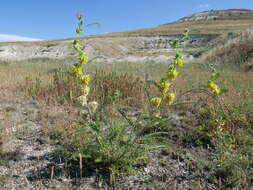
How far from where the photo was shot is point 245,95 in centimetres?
455

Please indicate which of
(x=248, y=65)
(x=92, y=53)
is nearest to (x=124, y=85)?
(x=248, y=65)

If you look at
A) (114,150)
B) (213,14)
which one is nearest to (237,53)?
(114,150)

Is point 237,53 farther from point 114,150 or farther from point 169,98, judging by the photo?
point 114,150

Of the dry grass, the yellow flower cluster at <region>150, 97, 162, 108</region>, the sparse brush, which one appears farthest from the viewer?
the dry grass

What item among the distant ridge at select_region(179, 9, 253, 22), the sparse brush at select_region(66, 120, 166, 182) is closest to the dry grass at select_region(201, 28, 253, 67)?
the sparse brush at select_region(66, 120, 166, 182)

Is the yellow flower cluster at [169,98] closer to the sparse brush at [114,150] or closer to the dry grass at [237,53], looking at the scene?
the sparse brush at [114,150]

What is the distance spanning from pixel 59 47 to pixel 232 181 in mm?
32925

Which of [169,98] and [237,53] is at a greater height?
[237,53]

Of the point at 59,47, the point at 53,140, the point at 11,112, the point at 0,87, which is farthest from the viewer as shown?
the point at 59,47

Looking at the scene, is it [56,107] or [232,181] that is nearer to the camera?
[232,181]

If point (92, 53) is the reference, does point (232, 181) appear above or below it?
below

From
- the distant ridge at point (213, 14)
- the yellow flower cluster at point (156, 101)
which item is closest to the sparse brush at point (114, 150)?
the yellow flower cluster at point (156, 101)

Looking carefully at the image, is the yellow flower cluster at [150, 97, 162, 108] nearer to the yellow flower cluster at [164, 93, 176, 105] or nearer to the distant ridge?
the yellow flower cluster at [164, 93, 176, 105]

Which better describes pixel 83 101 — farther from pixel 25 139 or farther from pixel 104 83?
pixel 104 83
